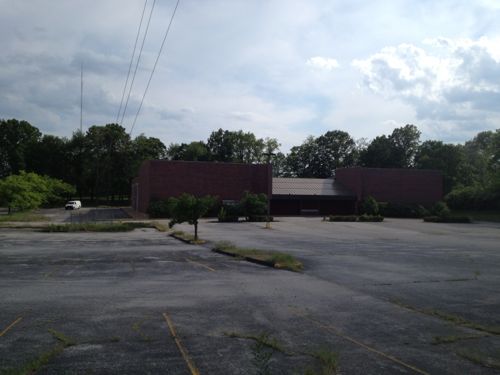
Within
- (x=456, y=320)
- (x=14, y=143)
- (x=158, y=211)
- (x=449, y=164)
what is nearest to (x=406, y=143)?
(x=449, y=164)

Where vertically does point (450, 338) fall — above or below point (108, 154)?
below

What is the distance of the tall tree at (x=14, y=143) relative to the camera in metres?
91.4

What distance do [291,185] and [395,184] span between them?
1349 centimetres

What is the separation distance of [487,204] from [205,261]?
55055mm

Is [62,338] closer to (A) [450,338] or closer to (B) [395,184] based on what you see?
(A) [450,338]

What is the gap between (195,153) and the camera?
97.9m

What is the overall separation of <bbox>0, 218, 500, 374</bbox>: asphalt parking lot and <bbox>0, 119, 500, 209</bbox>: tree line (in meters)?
68.6

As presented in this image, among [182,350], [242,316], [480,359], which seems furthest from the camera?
[242,316]

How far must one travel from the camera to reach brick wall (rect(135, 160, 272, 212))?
167 ft

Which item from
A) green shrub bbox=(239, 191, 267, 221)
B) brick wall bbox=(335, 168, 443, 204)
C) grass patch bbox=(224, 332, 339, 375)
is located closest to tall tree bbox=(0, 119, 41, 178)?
green shrub bbox=(239, 191, 267, 221)

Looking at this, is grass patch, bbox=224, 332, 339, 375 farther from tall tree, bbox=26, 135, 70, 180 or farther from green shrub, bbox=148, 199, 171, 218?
tall tree, bbox=26, 135, 70, 180

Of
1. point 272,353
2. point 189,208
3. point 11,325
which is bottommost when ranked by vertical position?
point 11,325

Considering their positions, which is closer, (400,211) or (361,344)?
(361,344)

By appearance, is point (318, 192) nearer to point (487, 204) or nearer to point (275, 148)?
point (487, 204)
